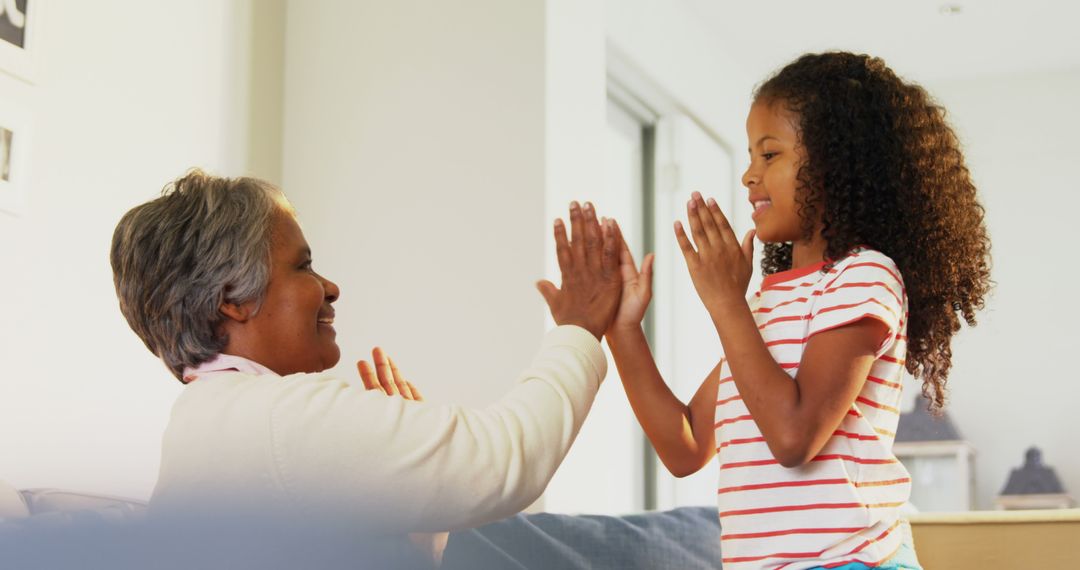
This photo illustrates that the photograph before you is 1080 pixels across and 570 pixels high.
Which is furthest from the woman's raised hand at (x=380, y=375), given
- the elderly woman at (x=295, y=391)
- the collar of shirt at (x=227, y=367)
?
the collar of shirt at (x=227, y=367)

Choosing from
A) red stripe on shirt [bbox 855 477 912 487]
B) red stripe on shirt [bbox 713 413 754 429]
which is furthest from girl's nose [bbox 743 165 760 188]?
red stripe on shirt [bbox 855 477 912 487]

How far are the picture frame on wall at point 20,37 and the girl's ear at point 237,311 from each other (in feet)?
4.15

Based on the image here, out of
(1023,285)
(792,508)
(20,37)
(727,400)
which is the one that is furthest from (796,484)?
(1023,285)

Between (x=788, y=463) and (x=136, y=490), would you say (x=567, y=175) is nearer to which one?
(x=136, y=490)

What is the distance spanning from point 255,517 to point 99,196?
6.10ft

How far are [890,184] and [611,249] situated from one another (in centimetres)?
36

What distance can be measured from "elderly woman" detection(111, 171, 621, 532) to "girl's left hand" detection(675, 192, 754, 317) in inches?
4.8

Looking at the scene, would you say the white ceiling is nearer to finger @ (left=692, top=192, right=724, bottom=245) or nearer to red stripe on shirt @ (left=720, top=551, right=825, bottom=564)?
finger @ (left=692, top=192, right=724, bottom=245)

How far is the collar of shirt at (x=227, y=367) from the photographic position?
141cm

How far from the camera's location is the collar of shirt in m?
1.41

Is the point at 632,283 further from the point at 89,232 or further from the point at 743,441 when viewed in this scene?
the point at 89,232

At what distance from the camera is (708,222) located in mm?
1472

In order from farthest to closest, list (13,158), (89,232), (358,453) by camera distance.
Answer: (89,232), (13,158), (358,453)

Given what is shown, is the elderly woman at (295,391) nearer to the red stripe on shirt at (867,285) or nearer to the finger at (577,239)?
the finger at (577,239)
